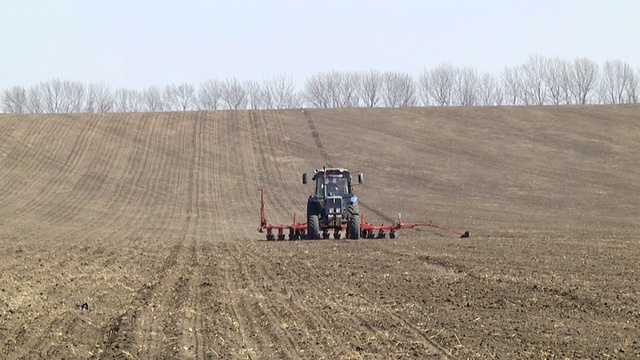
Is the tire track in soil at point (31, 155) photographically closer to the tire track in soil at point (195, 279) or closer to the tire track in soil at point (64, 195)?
the tire track in soil at point (64, 195)

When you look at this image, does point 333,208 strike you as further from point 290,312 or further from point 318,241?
point 290,312

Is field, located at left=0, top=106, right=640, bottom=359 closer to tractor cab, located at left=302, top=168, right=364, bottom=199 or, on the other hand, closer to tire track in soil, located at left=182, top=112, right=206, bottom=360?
tire track in soil, located at left=182, top=112, right=206, bottom=360

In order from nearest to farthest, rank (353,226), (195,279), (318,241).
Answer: (195,279)
(318,241)
(353,226)

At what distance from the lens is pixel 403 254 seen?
67.5 ft

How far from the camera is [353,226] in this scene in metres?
26.0

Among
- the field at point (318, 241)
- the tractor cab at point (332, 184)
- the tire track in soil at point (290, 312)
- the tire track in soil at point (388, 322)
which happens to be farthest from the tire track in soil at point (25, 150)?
the tire track in soil at point (388, 322)

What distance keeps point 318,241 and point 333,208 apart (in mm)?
1527

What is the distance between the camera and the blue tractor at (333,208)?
2616 centimetres

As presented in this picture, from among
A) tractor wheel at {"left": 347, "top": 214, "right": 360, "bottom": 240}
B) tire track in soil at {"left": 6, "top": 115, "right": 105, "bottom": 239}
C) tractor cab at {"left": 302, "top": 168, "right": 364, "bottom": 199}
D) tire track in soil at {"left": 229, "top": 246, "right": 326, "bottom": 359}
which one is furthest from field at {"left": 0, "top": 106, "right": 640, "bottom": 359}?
tractor cab at {"left": 302, "top": 168, "right": 364, "bottom": 199}

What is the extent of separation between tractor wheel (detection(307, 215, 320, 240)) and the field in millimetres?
1087

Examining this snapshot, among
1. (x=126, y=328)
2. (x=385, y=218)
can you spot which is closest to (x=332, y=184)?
(x=385, y=218)

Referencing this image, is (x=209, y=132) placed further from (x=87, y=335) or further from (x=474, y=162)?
(x=87, y=335)

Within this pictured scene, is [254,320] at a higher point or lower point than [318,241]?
higher

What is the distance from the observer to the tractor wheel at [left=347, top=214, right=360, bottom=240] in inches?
1024
